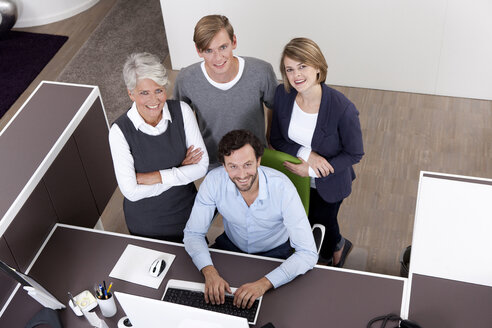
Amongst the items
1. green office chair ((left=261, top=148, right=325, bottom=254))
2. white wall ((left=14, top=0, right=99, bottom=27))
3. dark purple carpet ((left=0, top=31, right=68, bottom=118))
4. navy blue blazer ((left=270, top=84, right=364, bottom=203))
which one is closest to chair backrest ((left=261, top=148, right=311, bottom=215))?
green office chair ((left=261, top=148, right=325, bottom=254))

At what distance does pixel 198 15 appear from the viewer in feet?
16.1

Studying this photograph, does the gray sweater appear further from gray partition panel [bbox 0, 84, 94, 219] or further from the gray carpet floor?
the gray carpet floor

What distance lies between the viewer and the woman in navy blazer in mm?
2559

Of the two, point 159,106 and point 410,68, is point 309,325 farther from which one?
point 410,68

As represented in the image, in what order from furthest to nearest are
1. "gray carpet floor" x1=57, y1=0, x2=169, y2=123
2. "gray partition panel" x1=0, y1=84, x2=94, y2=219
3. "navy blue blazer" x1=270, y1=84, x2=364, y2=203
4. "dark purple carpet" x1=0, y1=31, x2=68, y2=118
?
"dark purple carpet" x1=0, y1=31, x2=68, y2=118
"gray carpet floor" x1=57, y1=0, x2=169, y2=123
"gray partition panel" x1=0, y1=84, x2=94, y2=219
"navy blue blazer" x1=270, y1=84, x2=364, y2=203

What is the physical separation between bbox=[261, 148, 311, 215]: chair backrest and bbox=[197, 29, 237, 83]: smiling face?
18.1 inches

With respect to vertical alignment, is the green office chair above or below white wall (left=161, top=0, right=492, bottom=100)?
below

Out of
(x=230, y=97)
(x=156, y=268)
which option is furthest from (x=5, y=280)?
(x=230, y=97)

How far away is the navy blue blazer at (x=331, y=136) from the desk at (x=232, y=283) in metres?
0.57

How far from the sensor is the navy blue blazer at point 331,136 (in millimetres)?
2627

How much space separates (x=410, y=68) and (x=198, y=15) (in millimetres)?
1936

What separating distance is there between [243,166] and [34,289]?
3.33 ft

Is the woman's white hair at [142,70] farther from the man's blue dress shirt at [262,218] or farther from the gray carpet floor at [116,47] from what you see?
the gray carpet floor at [116,47]

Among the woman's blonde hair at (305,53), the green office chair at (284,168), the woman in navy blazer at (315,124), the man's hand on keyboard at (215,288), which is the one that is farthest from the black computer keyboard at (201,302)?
the woman's blonde hair at (305,53)
